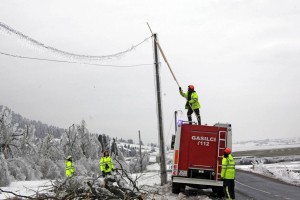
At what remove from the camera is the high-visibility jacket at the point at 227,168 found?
14.3 meters

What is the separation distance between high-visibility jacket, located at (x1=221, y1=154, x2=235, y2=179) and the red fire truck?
0.81 m

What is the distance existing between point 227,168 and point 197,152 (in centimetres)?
151

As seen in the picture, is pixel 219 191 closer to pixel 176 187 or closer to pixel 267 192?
pixel 176 187

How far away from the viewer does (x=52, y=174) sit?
114 feet

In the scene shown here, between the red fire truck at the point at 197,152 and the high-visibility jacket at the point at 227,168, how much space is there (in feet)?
2.64

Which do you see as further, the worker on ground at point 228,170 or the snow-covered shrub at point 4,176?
the snow-covered shrub at point 4,176

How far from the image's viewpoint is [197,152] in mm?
15422

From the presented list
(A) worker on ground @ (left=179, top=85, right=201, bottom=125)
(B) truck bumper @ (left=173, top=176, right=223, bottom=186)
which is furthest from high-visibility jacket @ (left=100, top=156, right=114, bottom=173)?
(A) worker on ground @ (left=179, top=85, right=201, bottom=125)

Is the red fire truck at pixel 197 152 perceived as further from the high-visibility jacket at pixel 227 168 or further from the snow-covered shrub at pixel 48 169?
the snow-covered shrub at pixel 48 169

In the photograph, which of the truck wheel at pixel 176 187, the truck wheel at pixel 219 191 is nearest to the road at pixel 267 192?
the truck wheel at pixel 219 191

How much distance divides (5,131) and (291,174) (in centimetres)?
2988

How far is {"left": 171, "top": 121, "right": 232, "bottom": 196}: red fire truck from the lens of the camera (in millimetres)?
15258

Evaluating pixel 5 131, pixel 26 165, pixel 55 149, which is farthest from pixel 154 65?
pixel 55 149

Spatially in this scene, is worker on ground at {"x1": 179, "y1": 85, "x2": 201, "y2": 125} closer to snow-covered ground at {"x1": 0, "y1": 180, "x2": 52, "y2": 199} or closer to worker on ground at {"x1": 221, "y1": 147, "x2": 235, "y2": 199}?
worker on ground at {"x1": 221, "y1": 147, "x2": 235, "y2": 199}
